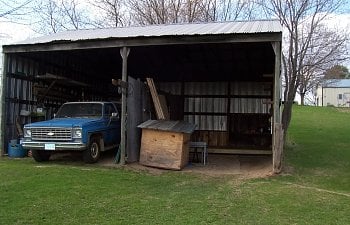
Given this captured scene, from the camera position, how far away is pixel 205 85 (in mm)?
18750

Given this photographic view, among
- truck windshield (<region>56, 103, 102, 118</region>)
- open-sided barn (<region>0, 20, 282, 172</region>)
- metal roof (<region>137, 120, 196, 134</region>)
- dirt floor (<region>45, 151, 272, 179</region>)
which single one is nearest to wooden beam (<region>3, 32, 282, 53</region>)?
open-sided barn (<region>0, 20, 282, 172</region>)

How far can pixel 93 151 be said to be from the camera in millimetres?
12531

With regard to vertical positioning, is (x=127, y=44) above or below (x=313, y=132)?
above

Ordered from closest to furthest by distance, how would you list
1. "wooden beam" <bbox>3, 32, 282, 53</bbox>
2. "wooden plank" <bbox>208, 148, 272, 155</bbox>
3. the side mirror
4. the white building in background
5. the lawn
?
the lawn
"wooden beam" <bbox>3, 32, 282, 53</bbox>
the side mirror
"wooden plank" <bbox>208, 148, 272, 155</bbox>
the white building in background

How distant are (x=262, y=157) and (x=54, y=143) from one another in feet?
25.6

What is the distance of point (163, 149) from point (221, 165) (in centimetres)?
243

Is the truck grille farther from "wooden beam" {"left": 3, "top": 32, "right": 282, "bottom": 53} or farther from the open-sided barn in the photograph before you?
"wooden beam" {"left": 3, "top": 32, "right": 282, "bottom": 53}

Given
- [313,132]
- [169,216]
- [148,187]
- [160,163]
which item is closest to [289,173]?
[160,163]

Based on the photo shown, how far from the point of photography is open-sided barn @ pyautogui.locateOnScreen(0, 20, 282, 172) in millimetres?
12461

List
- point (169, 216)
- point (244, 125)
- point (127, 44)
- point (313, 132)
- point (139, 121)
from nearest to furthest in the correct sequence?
point (169, 216), point (127, 44), point (139, 121), point (244, 125), point (313, 132)

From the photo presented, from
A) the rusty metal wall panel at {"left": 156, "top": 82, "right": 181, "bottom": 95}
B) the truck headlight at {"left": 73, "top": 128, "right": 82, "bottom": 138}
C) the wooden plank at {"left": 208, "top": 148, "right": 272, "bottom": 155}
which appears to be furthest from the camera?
the rusty metal wall panel at {"left": 156, "top": 82, "right": 181, "bottom": 95}

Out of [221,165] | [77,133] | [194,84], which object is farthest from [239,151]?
[77,133]

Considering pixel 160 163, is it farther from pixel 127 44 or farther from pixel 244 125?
pixel 244 125

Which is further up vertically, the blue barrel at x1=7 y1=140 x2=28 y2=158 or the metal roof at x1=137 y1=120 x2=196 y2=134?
the metal roof at x1=137 y1=120 x2=196 y2=134
